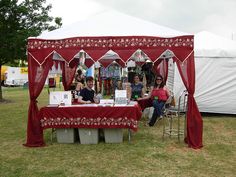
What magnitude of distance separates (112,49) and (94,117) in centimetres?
139

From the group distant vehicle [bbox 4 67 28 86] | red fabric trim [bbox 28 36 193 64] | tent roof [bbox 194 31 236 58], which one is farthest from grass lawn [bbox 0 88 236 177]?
distant vehicle [bbox 4 67 28 86]

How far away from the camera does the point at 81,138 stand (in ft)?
23.9

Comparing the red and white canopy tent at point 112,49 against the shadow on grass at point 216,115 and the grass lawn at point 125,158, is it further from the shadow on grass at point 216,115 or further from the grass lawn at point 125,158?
the shadow on grass at point 216,115

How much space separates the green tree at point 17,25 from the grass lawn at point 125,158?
8.12 m

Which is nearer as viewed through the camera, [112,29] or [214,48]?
[112,29]

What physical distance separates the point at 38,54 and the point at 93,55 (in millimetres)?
1110

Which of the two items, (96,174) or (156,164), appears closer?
(96,174)

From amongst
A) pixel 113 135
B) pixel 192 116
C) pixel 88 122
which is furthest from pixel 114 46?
pixel 192 116

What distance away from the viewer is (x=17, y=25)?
16.4 m

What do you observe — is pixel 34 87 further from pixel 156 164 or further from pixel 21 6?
pixel 21 6

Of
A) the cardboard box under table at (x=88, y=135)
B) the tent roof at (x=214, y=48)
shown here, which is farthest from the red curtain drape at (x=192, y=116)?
the tent roof at (x=214, y=48)

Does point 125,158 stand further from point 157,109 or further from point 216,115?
point 216,115

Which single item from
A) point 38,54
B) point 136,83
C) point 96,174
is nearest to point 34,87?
point 38,54

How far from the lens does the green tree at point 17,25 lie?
15609 millimetres
